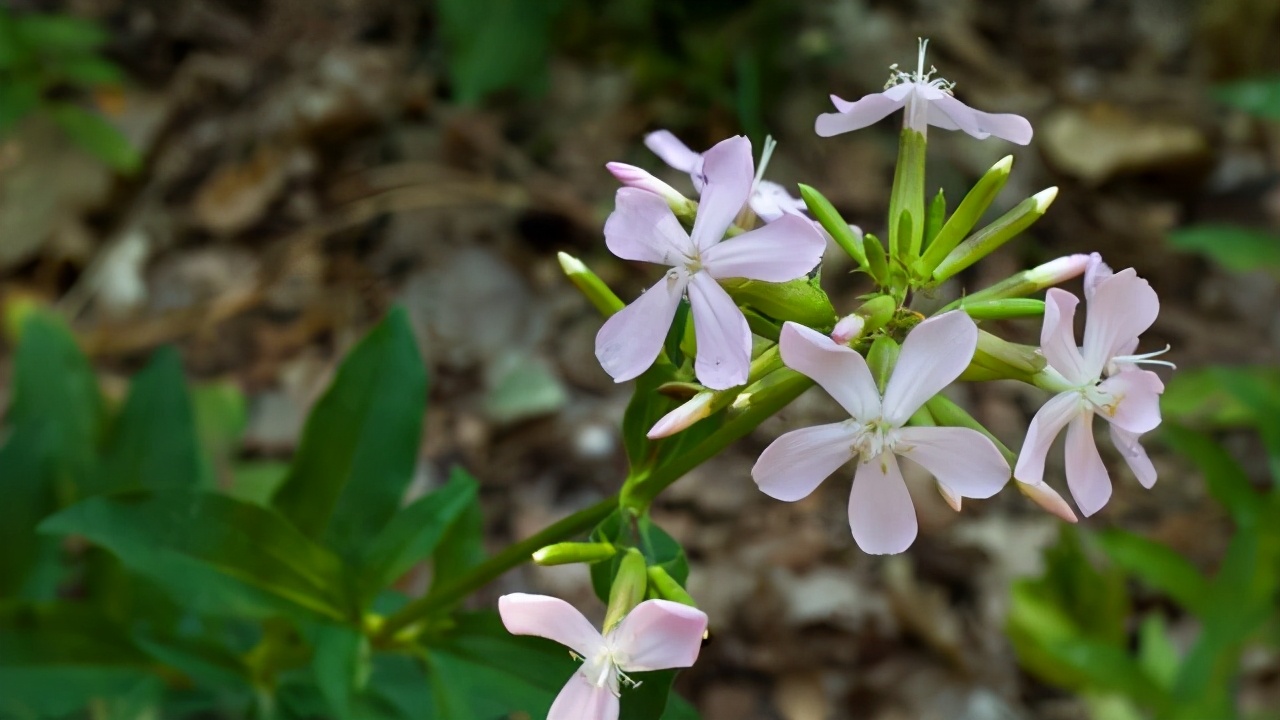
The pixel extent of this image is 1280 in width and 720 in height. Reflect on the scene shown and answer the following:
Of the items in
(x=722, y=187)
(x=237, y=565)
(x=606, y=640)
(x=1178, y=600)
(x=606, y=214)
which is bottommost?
(x=1178, y=600)

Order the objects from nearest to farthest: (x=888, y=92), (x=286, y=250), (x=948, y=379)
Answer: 1. (x=948, y=379)
2. (x=888, y=92)
3. (x=286, y=250)

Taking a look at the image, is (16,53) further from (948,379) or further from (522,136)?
(948,379)

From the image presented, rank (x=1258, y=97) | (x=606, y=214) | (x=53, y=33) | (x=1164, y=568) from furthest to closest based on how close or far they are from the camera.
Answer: (x=606, y=214)
(x=53, y=33)
(x=1258, y=97)
(x=1164, y=568)

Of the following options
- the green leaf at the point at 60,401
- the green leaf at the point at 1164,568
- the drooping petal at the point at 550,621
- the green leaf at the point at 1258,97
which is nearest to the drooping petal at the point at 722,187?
the drooping petal at the point at 550,621

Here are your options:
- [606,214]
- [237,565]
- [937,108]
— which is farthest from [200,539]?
[606,214]

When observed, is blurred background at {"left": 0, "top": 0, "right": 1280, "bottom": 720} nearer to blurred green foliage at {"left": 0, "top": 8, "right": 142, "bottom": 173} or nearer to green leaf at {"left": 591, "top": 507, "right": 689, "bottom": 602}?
blurred green foliage at {"left": 0, "top": 8, "right": 142, "bottom": 173}

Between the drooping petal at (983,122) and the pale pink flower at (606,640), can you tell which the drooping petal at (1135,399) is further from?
the pale pink flower at (606,640)

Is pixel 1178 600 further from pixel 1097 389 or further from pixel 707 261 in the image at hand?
pixel 707 261

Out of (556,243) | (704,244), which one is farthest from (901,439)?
(556,243)
